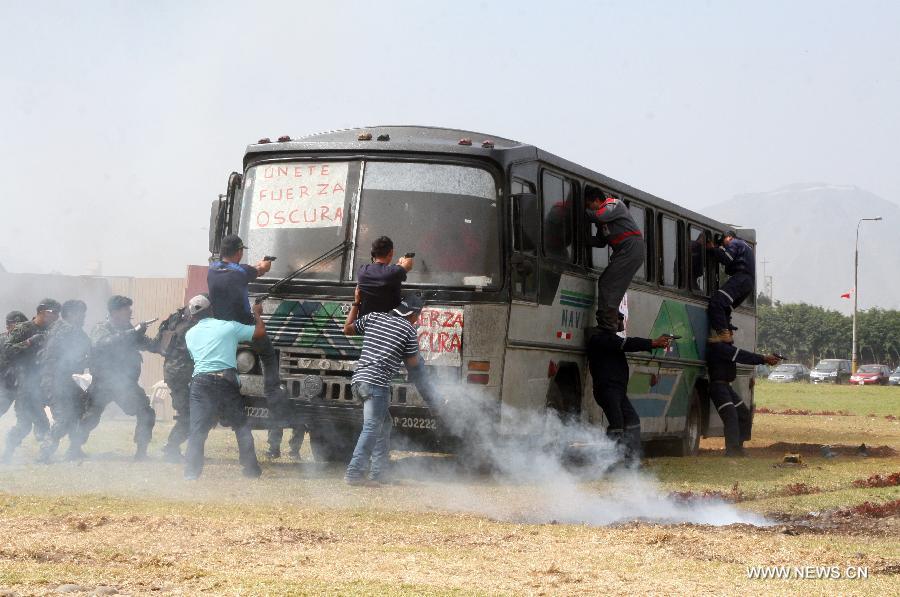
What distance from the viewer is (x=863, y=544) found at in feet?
26.8

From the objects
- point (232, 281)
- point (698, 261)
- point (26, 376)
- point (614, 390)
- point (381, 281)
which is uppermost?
point (698, 261)

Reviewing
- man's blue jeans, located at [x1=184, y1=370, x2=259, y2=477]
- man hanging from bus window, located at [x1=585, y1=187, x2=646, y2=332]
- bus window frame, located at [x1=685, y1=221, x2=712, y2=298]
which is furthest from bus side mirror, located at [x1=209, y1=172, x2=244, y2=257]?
bus window frame, located at [x1=685, y1=221, x2=712, y2=298]

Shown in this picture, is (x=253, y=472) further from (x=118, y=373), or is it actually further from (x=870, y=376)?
(x=870, y=376)

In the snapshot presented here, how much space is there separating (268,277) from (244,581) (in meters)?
6.36

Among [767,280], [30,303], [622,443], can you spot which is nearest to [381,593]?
[622,443]

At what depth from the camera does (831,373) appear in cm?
7706

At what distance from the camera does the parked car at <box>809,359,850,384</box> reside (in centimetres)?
7700

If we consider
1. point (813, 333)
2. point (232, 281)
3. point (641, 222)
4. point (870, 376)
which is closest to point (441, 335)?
point (232, 281)

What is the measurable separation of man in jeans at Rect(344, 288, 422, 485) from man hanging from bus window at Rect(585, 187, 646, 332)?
303 centimetres

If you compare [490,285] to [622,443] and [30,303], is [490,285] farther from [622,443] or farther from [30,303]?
[30,303]

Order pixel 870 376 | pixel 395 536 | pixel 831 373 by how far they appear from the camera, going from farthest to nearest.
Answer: pixel 831 373
pixel 870 376
pixel 395 536

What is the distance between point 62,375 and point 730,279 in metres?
8.86

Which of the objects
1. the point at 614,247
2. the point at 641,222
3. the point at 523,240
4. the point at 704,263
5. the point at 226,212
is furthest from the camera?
the point at 704,263

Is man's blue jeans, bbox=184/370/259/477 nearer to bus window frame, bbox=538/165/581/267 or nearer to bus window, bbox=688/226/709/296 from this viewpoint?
bus window frame, bbox=538/165/581/267
